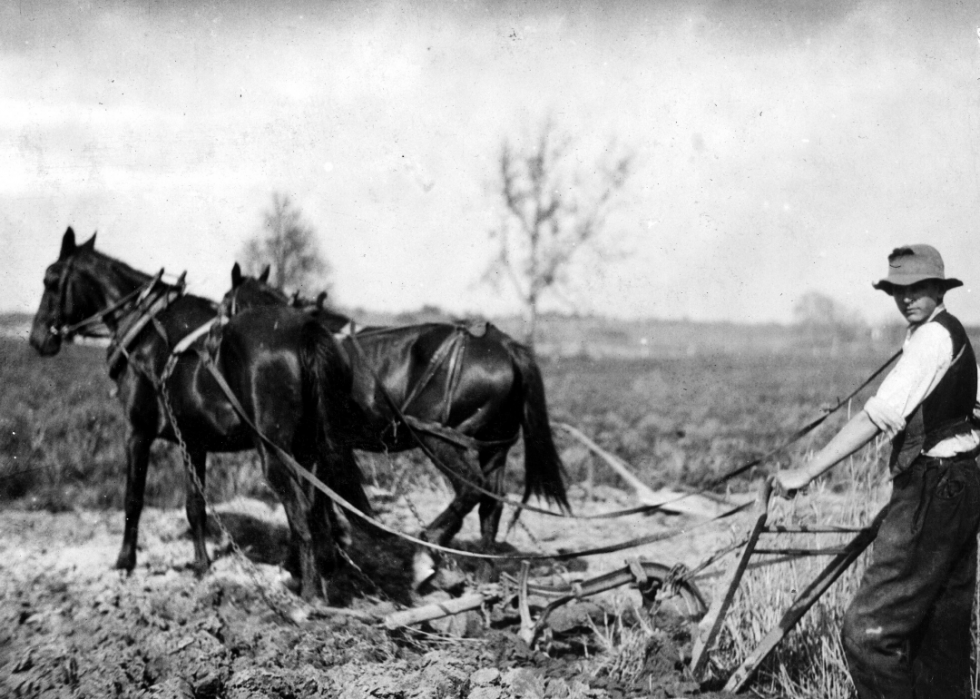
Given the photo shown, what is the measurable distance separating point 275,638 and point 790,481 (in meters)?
2.64

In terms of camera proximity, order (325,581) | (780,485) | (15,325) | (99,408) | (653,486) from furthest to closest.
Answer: (99,408) → (653,486) → (15,325) → (325,581) → (780,485)

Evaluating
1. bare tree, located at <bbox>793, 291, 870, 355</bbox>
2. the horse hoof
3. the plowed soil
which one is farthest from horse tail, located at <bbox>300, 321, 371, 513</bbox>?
bare tree, located at <bbox>793, 291, 870, 355</bbox>

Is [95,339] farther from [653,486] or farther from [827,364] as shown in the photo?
[827,364]

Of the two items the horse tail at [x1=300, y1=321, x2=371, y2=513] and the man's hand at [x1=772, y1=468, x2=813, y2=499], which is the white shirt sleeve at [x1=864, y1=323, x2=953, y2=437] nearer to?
the man's hand at [x1=772, y1=468, x2=813, y2=499]

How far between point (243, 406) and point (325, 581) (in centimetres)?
123

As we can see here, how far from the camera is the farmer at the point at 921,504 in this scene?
105 inches

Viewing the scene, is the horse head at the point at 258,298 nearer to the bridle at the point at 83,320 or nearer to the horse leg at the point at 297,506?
the bridle at the point at 83,320

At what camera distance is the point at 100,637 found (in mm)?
3725

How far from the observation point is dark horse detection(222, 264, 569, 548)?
217 inches

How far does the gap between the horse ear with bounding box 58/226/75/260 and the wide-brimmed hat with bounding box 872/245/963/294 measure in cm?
533

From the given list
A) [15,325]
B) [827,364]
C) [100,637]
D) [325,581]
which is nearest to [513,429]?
[325,581]

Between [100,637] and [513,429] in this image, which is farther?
[513,429]

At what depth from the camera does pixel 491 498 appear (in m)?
5.46

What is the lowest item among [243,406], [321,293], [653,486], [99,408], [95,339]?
[653,486]
